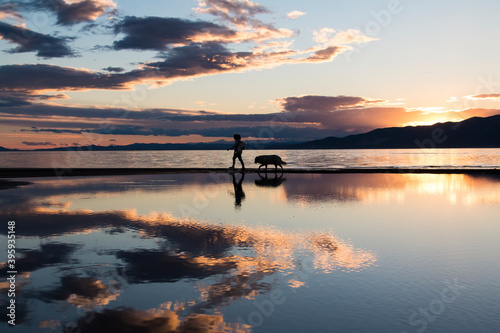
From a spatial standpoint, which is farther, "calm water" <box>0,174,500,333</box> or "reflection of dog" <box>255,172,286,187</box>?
"reflection of dog" <box>255,172,286,187</box>

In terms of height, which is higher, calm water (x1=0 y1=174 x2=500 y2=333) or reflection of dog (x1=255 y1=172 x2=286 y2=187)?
reflection of dog (x1=255 y1=172 x2=286 y2=187)

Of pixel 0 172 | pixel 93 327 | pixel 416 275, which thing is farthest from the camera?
pixel 0 172

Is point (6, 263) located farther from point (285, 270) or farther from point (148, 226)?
point (285, 270)

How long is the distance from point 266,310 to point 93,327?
2342 mm

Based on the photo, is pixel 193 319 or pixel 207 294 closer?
pixel 193 319

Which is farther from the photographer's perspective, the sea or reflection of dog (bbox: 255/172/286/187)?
reflection of dog (bbox: 255/172/286/187)

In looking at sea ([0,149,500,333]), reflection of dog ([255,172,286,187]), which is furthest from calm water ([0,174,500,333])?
reflection of dog ([255,172,286,187])

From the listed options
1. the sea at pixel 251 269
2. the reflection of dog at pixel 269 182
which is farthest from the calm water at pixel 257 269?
the reflection of dog at pixel 269 182

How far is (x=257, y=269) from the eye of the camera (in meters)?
8.28

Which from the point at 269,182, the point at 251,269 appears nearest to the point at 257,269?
the point at 251,269

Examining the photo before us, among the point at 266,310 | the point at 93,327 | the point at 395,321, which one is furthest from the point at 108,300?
the point at 395,321

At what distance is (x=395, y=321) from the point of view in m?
5.84

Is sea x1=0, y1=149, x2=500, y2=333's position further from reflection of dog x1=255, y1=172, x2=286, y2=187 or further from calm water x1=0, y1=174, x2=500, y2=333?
reflection of dog x1=255, y1=172, x2=286, y2=187

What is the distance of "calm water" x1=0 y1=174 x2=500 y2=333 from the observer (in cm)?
597
